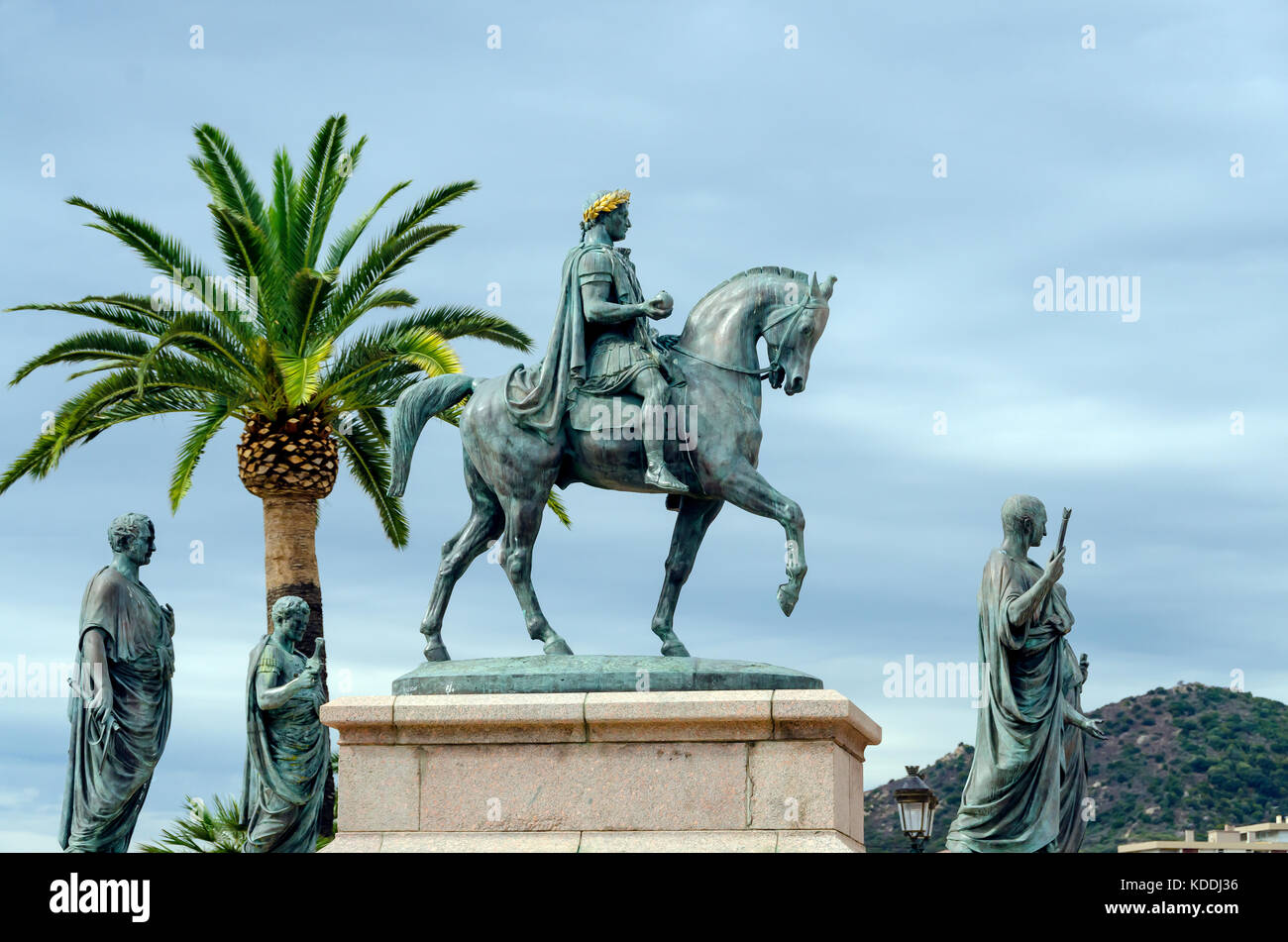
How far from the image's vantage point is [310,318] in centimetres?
2402

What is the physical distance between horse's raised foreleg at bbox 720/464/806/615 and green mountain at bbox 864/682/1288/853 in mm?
21984

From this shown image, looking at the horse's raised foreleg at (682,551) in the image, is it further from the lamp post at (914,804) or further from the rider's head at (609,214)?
the lamp post at (914,804)

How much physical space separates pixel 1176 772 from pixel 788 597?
29988mm

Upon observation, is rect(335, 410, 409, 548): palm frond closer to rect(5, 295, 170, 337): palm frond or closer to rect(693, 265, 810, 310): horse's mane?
rect(5, 295, 170, 337): palm frond

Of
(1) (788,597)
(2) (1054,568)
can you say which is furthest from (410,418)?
(2) (1054,568)

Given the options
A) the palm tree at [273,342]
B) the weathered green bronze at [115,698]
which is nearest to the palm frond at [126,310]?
the palm tree at [273,342]

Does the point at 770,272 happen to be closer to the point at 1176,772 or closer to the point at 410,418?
the point at 410,418

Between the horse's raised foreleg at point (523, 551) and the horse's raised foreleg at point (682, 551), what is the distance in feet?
2.62

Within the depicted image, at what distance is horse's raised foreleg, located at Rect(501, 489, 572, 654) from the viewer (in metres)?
12.4

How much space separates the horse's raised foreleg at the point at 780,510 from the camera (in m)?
11.8

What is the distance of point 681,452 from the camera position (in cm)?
1217
